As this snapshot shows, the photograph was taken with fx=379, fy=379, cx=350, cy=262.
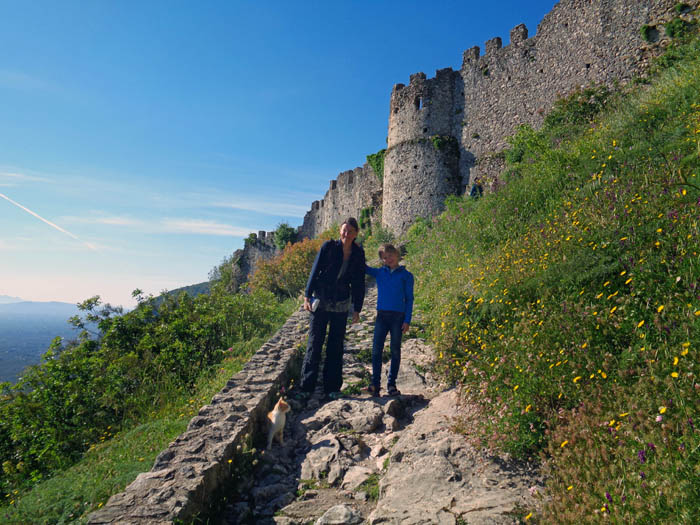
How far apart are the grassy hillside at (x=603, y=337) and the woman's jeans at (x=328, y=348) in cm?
134

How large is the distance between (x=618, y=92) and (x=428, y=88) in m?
8.43

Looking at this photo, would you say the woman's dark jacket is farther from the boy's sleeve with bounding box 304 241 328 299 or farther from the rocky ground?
the rocky ground

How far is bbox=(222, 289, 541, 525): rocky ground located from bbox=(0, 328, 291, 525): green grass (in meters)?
1.14

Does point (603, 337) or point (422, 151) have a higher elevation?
point (422, 151)

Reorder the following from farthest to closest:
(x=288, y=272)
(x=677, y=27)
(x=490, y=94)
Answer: (x=490, y=94) → (x=288, y=272) → (x=677, y=27)

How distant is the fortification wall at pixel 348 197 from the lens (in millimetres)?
24812

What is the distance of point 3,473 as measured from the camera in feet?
19.3

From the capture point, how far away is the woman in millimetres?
4848

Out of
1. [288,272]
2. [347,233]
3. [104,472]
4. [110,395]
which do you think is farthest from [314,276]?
[288,272]

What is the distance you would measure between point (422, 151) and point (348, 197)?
9.95 m

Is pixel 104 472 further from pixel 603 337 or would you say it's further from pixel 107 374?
pixel 603 337

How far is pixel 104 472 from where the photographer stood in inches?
145

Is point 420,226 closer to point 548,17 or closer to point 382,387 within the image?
point 548,17

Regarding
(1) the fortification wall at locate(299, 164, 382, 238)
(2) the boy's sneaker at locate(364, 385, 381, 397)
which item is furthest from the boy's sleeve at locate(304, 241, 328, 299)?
(1) the fortification wall at locate(299, 164, 382, 238)
